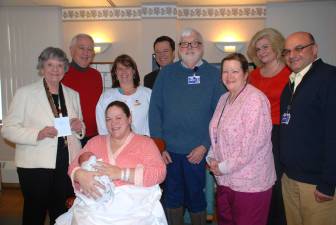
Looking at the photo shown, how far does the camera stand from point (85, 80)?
3.00 m

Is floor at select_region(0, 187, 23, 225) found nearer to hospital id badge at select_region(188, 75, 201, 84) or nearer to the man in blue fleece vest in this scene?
the man in blue fleece vest

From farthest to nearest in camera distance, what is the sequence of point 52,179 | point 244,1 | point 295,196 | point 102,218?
point 244,1 < point 52,179 < point 295,196 < point 102,218

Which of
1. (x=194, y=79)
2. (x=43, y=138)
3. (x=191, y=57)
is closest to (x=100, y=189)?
(x=43, y=138)

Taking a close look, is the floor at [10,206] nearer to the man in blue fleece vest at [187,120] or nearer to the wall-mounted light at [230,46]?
the man in blue fleece vest at [187,120]

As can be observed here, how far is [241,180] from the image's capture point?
2.03 m

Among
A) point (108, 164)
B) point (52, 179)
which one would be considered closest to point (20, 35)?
point (52, 179)

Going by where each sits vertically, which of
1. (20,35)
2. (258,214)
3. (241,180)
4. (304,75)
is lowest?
(258,214)

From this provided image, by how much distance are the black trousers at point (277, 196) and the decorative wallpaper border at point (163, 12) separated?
327 cm

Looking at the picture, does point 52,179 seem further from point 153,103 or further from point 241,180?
point 241,180

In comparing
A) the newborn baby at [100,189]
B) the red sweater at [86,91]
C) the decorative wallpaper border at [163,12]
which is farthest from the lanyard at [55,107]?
the decorative wallpaper border at [163,12]

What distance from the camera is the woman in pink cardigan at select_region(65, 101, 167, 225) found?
6.20 feet

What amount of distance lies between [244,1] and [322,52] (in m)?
1.43

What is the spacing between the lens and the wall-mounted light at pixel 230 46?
5.14 metres

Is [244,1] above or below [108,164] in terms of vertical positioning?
above
